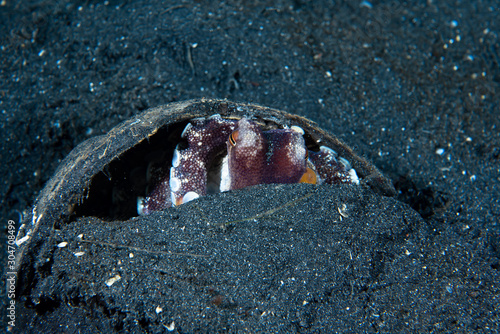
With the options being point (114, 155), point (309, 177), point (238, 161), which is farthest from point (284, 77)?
point (114, 155)

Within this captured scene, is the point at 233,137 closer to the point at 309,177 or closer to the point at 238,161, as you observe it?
the point at 238,161

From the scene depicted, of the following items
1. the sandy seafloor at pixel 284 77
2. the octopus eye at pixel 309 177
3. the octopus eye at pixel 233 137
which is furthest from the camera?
the sandy seafloor at pixel 284 77

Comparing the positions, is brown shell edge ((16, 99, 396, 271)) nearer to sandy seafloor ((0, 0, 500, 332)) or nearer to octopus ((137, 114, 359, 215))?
octopus ((137, 114, 359, 215))

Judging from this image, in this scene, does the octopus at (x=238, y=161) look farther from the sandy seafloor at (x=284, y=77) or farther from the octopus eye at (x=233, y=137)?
the sandy seafloor at (x=284, y=77)

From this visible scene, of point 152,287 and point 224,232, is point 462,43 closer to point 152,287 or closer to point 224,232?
point 224,232

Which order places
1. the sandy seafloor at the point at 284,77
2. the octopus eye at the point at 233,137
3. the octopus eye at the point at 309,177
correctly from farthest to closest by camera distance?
1. the sandy seafloor at the point at 284,77
2. the octopus eye at the point at 309,177
3. the octopus eye at the point at 233,137

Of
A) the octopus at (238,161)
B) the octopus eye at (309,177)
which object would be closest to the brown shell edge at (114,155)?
the octopus at (238,161)
